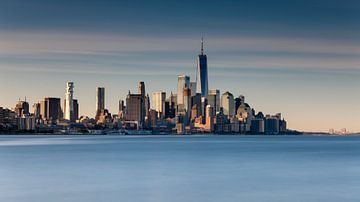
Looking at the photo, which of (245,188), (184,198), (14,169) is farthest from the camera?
(14,169)

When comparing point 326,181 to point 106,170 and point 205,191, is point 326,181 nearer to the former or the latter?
point 205,191

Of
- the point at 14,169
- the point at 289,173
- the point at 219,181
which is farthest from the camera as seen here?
the point at 14,169

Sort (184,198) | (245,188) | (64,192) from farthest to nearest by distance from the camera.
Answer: (245,188), (64,192), (184,198)

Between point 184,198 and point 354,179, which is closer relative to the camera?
point 184,198

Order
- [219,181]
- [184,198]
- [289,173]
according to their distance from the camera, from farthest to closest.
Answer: [289,173], [219,181], [184,198]

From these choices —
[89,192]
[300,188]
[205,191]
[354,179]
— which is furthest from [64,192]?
[354,179]

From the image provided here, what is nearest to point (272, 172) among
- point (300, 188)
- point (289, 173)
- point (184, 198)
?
point (289, 173)

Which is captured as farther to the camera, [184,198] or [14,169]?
[14,169]

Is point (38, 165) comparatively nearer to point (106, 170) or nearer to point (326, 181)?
point (106, 170)
